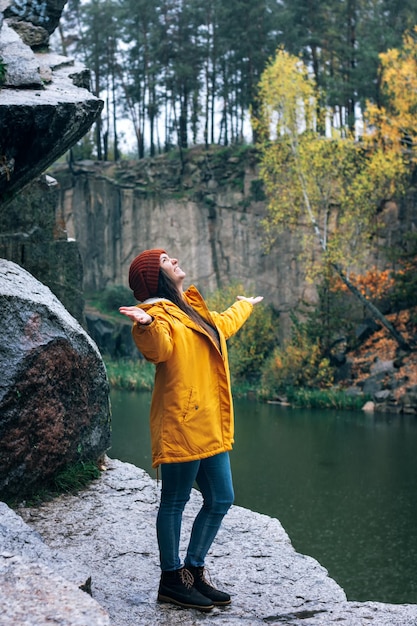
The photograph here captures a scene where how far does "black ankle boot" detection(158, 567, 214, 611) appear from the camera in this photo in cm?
328

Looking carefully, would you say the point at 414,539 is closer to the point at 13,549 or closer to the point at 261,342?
the point at 13,549

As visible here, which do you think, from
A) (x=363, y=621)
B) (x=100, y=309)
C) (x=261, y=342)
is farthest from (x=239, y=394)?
(x=363, y=621)

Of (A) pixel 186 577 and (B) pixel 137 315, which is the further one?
(A) pixel 186 577

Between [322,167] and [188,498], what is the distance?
18.1 meters

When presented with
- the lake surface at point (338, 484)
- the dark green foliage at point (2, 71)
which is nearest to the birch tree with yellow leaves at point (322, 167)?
the lake surface at point (338, 484)

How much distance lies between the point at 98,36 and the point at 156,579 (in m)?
32.0

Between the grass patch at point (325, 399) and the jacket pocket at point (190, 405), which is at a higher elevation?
the jacket pocket at point (190, 405)

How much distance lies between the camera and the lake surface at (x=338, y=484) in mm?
6234

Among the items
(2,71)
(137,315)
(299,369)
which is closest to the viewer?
(137,315)

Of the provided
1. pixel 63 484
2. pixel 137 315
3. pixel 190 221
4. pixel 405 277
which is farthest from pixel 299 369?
pixel 137 315

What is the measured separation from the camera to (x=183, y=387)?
126 inches

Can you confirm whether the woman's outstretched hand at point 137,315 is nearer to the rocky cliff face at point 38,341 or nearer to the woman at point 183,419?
the woman at point 183,419

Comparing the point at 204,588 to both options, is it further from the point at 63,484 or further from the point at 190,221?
the point at 190,221

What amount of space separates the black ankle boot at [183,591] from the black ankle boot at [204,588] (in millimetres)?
35
